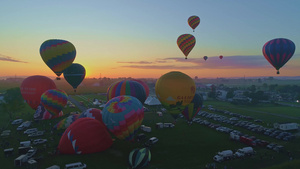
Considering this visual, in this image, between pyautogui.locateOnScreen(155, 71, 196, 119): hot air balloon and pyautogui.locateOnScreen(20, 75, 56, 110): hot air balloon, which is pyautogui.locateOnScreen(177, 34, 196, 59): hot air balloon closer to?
pyautogui.locateOnScreen(155, 71, 196, 119): hot air balloon

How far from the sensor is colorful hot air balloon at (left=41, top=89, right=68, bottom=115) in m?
32.6

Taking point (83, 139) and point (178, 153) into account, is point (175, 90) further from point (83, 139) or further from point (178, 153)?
point (83, 139)

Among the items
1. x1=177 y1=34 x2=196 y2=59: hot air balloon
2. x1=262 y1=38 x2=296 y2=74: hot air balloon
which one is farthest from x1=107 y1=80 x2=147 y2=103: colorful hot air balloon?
x1=262 y1=38 x2=296 y2=74: hot air balloon

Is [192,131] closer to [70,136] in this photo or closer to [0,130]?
[70,136]

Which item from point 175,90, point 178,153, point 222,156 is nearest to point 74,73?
point 175,90

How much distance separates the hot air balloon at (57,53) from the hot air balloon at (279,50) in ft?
103

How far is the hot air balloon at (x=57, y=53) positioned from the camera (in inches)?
1206

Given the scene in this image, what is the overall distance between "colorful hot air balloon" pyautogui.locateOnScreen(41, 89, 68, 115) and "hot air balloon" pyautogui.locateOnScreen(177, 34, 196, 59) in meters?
23.2

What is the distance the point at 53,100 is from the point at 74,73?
6.30 meters

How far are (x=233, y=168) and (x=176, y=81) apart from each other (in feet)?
35.5

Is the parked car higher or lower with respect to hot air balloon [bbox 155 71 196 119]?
lower

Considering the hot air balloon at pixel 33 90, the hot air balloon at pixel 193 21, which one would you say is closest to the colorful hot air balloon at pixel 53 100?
the hot air balloon at pixel 33 90

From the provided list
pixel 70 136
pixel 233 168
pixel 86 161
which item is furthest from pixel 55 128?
pixel 233 168

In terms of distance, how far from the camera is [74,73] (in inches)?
1443
